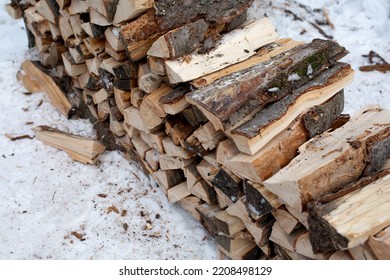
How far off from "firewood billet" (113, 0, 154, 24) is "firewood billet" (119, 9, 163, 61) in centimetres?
4

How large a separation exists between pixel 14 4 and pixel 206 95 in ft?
9.77

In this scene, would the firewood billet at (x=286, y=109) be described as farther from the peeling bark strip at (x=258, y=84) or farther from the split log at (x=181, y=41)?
the split log at (x=181, y=41)

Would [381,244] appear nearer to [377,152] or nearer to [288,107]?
[377,152]

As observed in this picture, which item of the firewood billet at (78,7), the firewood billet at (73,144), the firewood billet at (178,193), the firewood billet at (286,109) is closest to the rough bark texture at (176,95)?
the firewood billet at (286,109)

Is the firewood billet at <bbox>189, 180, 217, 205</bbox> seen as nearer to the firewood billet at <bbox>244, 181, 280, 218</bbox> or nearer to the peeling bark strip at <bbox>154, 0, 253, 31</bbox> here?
the firewood billet at <bbox>244, 181, 280, 218</bbox>

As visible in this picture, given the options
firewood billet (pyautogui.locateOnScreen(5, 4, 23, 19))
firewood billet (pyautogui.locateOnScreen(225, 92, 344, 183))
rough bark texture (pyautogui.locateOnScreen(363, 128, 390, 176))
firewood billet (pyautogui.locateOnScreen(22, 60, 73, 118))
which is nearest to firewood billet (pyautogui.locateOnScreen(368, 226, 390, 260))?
rough bark texture (pyautogui.locateOnScreen(363, 128, 390, 176))

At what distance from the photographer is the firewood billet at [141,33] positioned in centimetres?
266

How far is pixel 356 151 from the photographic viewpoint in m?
2.17

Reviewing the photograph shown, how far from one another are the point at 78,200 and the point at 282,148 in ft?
5.20

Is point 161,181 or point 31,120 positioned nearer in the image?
point 161,181

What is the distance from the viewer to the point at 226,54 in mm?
2680

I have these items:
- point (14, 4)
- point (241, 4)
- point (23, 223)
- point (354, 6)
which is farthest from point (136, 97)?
point (354, 6)

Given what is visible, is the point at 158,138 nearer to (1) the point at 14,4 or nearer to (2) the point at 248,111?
(2) the point at 248,111

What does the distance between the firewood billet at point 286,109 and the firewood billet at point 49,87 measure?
210 cm
